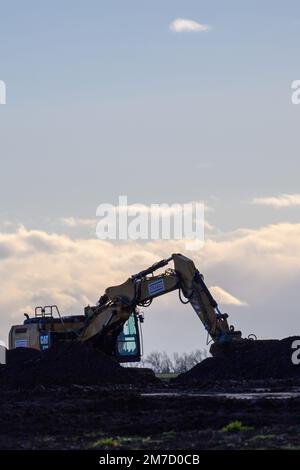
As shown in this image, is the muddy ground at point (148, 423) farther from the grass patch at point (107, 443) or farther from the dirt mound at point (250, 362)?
the dirt mound at point (250, 362)

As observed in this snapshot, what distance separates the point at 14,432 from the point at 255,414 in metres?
5.90

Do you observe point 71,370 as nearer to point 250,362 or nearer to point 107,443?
point 250,362

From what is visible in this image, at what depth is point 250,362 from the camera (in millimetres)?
52344

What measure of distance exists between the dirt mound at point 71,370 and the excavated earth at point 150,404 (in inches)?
1.7

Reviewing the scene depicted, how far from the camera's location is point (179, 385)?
5059cm

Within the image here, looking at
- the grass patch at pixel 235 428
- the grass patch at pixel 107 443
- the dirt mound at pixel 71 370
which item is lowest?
the grass patch at pixel 107 443

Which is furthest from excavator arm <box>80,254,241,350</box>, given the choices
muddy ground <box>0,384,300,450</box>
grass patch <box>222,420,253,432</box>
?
grass patch <box>222,420,253,432</box>

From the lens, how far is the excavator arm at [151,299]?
52.0m

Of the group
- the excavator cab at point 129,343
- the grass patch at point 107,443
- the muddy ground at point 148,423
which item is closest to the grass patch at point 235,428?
the muddy ground at point 148,423

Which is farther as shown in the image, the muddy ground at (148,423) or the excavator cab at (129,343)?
the excavator cab at (129,343)

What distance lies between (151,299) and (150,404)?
21018 millimetres

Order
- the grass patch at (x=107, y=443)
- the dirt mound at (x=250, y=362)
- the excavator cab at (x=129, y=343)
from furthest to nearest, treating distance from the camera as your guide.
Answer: the excavator cab at (x=129, y=343) → the dirt mound at (x=250, y=362) → the grass patch at (x=107, y=443)

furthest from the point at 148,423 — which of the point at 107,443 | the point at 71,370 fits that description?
the point at 71,370
